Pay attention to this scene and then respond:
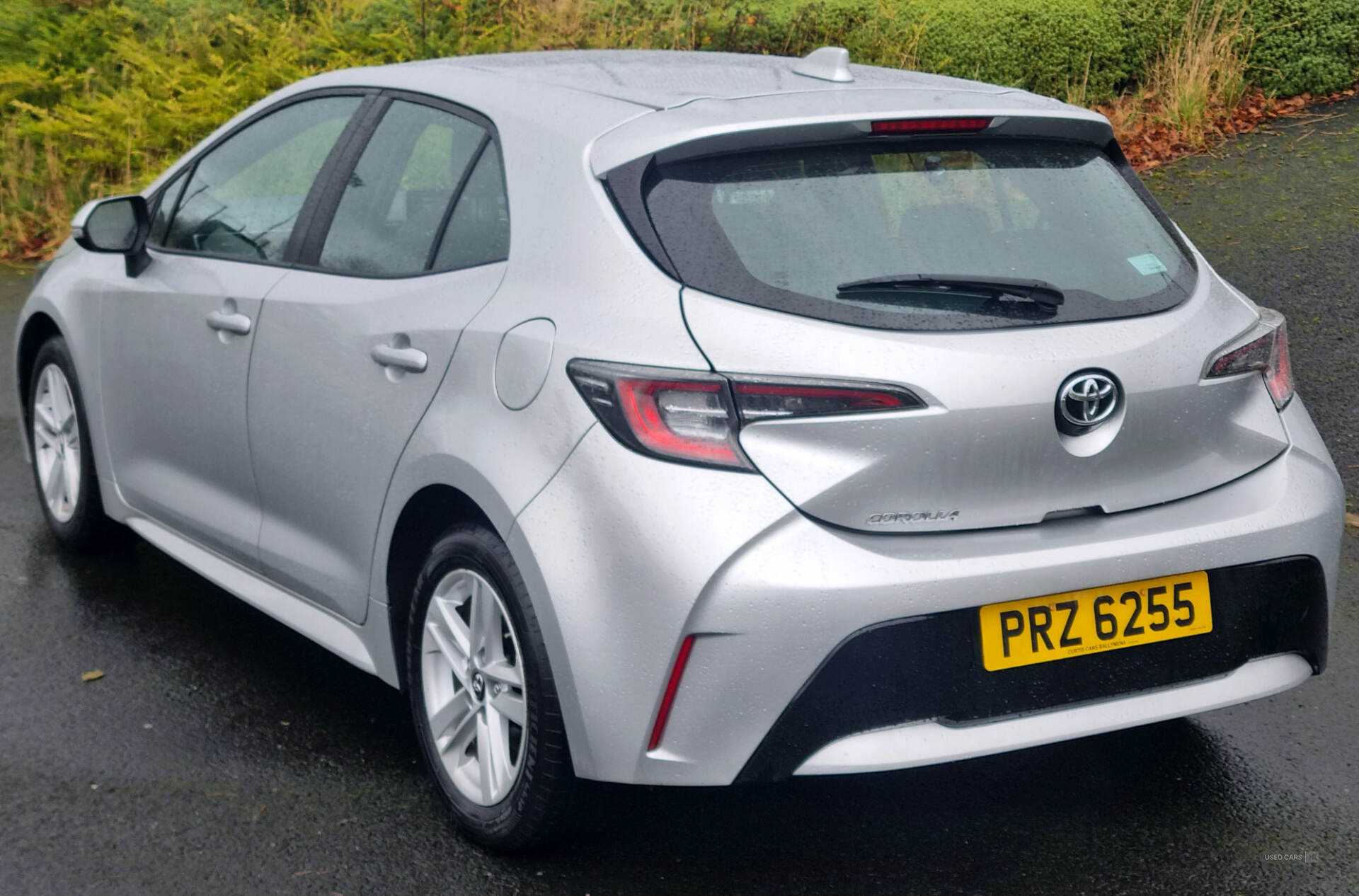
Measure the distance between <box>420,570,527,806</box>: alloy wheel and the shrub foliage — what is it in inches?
336

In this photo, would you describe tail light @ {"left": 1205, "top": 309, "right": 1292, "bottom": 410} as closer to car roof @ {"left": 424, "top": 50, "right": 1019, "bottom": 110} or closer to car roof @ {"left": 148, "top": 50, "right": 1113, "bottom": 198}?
car roof @ {"left": 148, "top": 50, "right": 1113, "bottom": 198}

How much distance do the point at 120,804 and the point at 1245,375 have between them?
265 cm

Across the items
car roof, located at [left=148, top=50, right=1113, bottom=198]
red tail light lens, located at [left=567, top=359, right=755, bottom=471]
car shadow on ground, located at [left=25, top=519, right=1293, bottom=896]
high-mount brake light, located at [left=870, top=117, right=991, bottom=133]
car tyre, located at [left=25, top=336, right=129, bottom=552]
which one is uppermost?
car roof, located at [left=148, top=50, right=1113, bottom=198]

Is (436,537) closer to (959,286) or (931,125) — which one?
(959,286)

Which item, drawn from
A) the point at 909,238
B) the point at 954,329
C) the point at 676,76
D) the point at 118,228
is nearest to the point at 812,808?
the point at 954,329

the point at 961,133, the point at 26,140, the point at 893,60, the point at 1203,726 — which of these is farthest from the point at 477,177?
the point at 26,140

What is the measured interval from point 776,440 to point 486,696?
94 cm

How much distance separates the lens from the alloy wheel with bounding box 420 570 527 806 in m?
3.18

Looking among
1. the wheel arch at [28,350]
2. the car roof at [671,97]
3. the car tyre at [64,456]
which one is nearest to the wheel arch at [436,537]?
the car roof at [671,97]

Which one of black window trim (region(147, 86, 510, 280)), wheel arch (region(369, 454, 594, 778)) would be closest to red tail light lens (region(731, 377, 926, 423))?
Result: wheel arch (region(369, 454, 594, 778))

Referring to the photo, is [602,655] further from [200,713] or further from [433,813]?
[200,713]

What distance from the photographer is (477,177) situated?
3.49 meters

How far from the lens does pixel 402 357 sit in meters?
3.38

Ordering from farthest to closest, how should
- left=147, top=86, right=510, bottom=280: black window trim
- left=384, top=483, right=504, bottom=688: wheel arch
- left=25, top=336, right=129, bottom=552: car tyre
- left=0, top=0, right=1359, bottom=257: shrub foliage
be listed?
left=0, top=0, right=1359, bottom=257: shrub foliage
left=25, top=336, right=129, bottom=552: car tyre
left=147, top=86, right=510, bottom=280: black window trim
left=384, top=483, right=504, bottom=688: wheel arch
